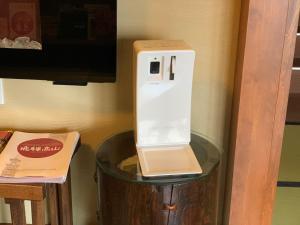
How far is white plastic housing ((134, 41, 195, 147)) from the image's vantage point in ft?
4.62

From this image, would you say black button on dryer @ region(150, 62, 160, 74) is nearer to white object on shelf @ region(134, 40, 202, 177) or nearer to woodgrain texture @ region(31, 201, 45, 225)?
white object on shelf @ region(134, 40, 202, 177)

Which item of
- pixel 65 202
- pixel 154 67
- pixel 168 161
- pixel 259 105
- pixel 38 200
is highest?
pixel 154 67

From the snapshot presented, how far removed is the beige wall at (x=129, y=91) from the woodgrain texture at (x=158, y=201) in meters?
0.36

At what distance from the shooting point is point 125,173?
1.37 meters

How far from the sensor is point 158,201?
1.35 meters

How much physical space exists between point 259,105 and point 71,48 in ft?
2.29

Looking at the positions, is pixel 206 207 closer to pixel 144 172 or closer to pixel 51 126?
pixel 144 172

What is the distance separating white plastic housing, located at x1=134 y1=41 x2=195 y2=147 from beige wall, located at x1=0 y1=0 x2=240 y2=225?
0.48 feet

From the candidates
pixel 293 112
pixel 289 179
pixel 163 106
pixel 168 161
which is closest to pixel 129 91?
pixel 163 106

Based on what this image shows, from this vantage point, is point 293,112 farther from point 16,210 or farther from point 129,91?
point 16,210

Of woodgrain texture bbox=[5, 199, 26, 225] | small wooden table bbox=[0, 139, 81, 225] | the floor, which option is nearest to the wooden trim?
the floor

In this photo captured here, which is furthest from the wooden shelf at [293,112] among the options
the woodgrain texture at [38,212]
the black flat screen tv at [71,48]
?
the woodgrain texture at [38,212]

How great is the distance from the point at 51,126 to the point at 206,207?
0.71m

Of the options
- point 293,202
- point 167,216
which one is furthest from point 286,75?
point 293,202
